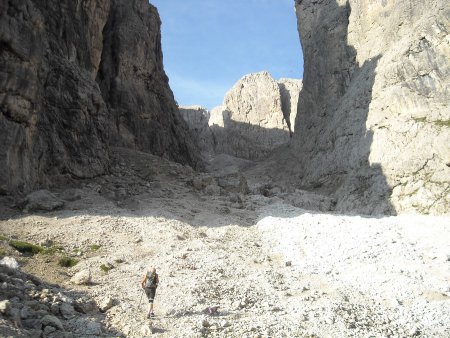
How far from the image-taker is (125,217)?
3525cm

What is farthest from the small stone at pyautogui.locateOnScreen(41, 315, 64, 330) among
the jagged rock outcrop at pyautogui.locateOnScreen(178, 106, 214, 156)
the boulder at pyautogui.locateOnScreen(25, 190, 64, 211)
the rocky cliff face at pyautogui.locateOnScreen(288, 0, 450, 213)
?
the jagged rock outcrop at pyautogui.locateOnScreen(178, 106, 214, 156)

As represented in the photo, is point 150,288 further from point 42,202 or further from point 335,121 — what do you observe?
point 335,121

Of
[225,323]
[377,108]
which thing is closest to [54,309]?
[225,323]

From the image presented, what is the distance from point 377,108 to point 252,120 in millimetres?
72754

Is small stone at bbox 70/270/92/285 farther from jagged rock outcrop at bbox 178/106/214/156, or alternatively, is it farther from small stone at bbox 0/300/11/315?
jagged rock outcrop at bbox 178/106/214/156

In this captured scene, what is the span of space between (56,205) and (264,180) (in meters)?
Result: 46.2

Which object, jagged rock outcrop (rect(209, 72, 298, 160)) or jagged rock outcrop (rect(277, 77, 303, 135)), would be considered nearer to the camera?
jagged rock outcrop (rect(209, 72, 298, 160))

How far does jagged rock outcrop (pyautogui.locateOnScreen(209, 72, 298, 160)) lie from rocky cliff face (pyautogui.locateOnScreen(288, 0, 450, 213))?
128 feet

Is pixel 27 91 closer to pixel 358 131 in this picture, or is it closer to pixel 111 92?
pixel 111 92

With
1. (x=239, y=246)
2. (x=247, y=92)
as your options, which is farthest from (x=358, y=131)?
(x=247, y=92)

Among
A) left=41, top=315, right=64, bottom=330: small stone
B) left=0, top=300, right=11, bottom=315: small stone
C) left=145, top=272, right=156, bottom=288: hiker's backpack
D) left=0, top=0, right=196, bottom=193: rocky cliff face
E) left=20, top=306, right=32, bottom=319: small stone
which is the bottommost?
left=41, top=315, right=64, bottom=330: small stone

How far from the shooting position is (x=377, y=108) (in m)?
53.0

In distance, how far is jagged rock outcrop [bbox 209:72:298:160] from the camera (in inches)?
4685

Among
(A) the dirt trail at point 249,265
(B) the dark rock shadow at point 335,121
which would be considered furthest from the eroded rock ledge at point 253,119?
(A) the dirt trail at point 249,265
